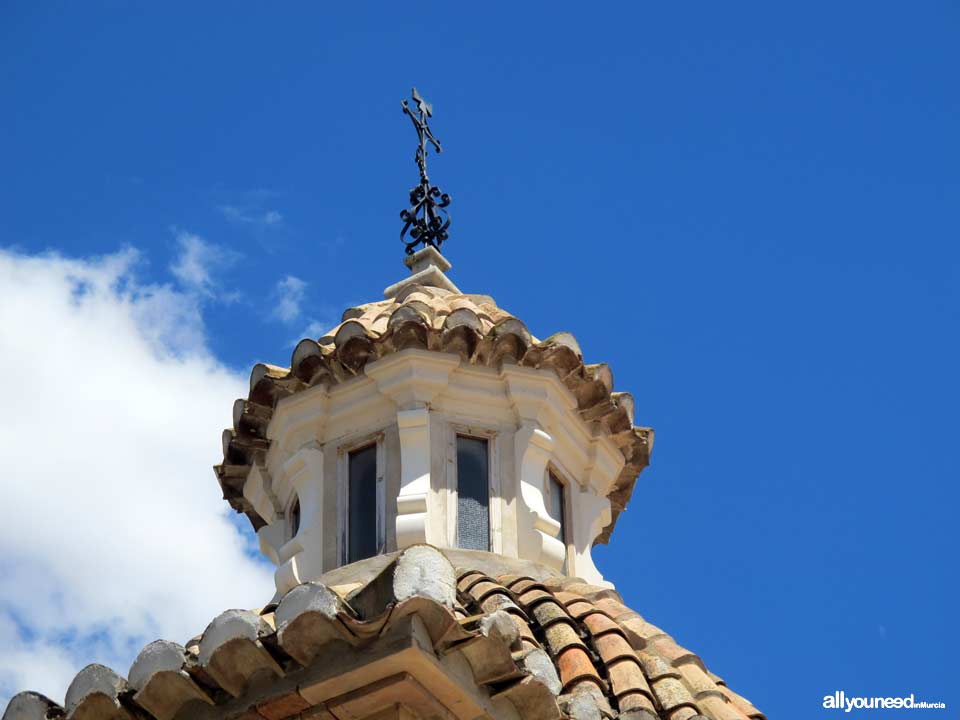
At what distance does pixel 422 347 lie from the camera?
57.3 ft

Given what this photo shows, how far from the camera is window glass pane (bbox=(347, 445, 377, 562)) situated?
17109 mm

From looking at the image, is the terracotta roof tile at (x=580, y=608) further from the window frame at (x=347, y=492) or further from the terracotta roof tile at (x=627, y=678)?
the window frame at (x=347, y=492)

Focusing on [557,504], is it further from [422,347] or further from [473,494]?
[422,347]

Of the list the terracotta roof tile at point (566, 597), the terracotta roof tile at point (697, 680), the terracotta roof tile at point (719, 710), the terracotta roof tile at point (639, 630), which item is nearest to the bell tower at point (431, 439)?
the terracotta roof tile at point (566, 597)

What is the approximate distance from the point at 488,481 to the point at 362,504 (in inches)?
36.9

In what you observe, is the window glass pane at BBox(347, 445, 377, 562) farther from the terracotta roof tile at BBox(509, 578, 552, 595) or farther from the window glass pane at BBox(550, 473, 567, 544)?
the window glass pane at BBox(550, 473, 567, 544)

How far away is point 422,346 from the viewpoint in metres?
17.5

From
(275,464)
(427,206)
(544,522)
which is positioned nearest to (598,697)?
(544,522)

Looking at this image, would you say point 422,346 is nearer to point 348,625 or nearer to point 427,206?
point 427,206

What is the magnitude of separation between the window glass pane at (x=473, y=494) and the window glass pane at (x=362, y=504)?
0.63 metres

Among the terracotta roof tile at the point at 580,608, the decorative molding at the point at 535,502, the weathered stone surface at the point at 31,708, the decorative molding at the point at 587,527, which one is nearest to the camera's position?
the weathered stone surface at the point at 31,708


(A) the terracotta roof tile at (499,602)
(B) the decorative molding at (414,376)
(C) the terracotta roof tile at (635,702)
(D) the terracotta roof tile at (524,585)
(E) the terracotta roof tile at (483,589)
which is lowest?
(C) the terracotta roof tile at (635,702)

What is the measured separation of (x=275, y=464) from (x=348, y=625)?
8.04m

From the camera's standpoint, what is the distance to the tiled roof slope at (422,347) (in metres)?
17.5
